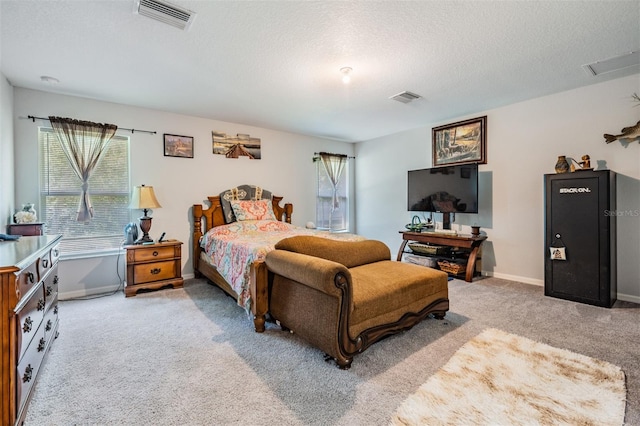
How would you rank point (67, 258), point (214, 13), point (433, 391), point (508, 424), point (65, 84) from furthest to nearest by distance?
point (67, 258) → point (65, 84) → point (214, 13) → point (433, 391) → point (508, 424)

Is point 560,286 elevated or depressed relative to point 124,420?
elevated

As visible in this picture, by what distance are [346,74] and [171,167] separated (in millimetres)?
2823

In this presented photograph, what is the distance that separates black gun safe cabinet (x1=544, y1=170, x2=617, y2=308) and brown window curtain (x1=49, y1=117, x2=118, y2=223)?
213 inches

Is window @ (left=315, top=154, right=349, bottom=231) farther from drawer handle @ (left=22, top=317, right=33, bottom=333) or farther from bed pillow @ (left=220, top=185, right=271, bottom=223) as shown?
drawer handle @ (left=22, top=317, right=33, bottom=333)

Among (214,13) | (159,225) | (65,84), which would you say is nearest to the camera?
(214,13)

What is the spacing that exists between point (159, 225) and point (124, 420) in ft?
9.92

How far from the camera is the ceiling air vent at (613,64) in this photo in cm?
268

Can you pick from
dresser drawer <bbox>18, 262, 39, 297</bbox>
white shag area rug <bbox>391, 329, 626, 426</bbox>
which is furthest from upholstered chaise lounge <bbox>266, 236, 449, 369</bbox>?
dresser drawer <bbox>18, 262, 39, 297</bbox>

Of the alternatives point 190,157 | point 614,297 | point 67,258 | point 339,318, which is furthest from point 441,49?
point 67,258

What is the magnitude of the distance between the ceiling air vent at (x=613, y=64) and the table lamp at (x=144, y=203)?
500cm

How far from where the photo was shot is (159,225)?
13.4 feet

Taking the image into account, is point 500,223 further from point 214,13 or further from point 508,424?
point 214,13

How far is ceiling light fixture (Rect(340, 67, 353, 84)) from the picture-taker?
283cm

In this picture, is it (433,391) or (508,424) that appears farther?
(433,391)
